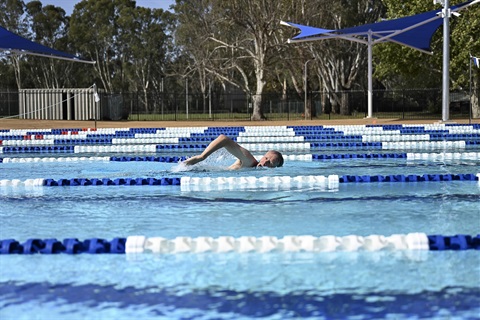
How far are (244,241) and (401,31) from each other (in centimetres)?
1940

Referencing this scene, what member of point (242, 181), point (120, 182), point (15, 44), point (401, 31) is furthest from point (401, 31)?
point (120, 182)

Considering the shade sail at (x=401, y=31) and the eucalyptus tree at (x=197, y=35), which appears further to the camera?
the eucalyptus tree at (x=197, y=35)

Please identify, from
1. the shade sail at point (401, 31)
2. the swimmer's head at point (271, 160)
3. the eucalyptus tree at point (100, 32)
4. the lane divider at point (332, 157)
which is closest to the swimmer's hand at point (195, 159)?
the swimmer's head at point (271, 160)

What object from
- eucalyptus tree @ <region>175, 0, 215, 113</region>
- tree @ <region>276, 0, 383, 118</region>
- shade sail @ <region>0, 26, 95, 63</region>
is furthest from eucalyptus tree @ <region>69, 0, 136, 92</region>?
shade sail @ <region>0, 26, 95, 63</region>

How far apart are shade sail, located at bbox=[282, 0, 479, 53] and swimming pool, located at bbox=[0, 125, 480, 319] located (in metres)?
12.7

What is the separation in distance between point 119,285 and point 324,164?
7.29 meters

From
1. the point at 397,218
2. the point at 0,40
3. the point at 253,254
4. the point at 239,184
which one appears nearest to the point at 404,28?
the point at 0,40

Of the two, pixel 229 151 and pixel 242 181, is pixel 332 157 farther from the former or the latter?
pixel 242 181

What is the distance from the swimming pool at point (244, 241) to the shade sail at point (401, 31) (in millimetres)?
12691

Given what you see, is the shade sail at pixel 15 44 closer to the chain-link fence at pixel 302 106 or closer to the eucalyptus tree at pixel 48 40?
the chain-link fence at pixel 302 106

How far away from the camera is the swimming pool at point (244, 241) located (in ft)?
12.2

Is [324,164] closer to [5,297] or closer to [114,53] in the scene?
[5,297]

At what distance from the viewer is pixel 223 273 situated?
169 inches

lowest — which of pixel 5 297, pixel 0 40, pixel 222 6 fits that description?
pixel 5 297
